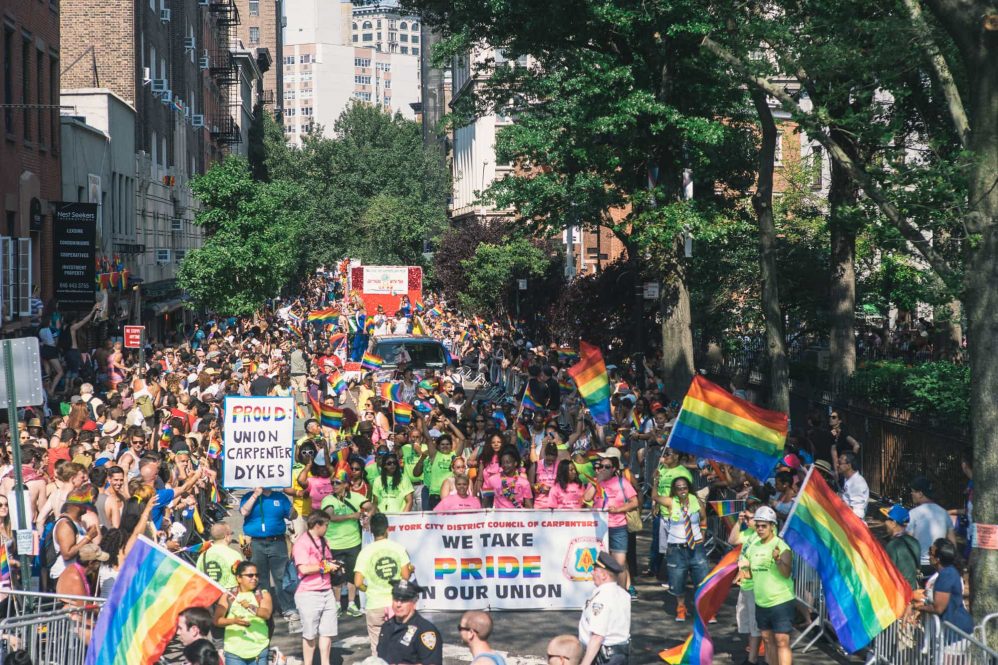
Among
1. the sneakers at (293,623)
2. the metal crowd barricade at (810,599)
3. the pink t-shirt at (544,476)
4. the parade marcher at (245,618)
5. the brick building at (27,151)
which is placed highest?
the brick building at (27,151)

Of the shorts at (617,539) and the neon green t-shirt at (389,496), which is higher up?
the neon green t-shirt at (389,496)

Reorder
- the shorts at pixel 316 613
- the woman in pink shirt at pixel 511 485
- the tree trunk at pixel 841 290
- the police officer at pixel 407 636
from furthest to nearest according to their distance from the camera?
1. the tree trunk at pixel 841 290
2. the woman in pink shirt at pixel 511 485
3. the shorts at pixel 316 613
4. the police officer at pixel 407 636

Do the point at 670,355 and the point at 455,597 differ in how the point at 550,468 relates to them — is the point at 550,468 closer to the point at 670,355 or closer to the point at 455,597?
the point at 455,597

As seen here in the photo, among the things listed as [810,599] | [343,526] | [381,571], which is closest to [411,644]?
[381,571]

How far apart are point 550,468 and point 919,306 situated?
3096 centimetres

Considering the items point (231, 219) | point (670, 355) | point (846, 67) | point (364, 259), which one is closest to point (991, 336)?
point (846, 67)

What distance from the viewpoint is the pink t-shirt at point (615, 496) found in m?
14.2

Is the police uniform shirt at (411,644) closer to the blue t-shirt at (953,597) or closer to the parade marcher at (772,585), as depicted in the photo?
the parade marcher at (772,585)

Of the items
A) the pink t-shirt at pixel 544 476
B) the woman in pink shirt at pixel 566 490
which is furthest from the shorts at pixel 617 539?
the pink t-shirt at pixel 544 476

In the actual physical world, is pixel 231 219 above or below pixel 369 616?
above

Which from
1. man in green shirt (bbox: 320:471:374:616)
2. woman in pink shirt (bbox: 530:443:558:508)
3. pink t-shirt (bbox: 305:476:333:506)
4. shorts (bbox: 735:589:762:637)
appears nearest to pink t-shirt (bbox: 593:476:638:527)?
woman in pink shirt (bbox: 530:443:558:508)

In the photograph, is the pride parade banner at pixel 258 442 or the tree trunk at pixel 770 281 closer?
the pride parade banner at pixel 258 442

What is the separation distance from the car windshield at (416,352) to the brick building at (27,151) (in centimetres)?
804

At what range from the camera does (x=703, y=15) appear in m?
21.7
